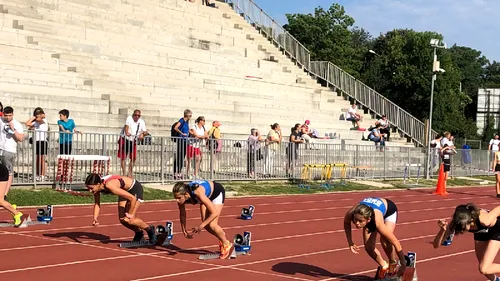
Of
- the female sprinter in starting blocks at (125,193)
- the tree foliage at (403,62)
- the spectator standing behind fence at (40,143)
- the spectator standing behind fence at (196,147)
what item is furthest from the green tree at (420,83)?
the female sprinter in starting blocks at (125,193)

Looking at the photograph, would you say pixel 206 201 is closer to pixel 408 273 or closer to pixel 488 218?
pixel 408 273

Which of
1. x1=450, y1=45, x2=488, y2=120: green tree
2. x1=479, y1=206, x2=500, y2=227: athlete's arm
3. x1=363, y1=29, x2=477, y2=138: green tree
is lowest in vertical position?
x1=479, y1=206, x2=500, y2=227: athlete's arm

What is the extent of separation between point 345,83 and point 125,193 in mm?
31219

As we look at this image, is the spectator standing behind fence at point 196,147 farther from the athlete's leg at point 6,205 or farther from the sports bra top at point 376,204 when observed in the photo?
the sports bra top at point 376,204

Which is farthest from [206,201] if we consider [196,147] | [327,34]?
[327,34]

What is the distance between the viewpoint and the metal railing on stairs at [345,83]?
41.1 m

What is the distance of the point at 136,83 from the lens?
28.9 m

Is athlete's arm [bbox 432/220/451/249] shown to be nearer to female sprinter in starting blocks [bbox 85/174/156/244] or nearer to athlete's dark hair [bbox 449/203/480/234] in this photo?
athlete's dark hair [bbox 449/203/480/234]

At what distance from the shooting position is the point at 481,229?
8.66 metres

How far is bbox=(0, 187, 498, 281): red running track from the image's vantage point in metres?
10.0

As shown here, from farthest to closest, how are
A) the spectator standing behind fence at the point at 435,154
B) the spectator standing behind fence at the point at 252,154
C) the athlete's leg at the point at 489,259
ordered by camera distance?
the spectator standing behind fence at the point at 435,154 < the spectator standing behind fence at the point at 252,154 < the athlete's leg at the point at 489,259

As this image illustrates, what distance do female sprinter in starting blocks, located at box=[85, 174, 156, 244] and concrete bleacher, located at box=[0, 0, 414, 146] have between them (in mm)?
10850

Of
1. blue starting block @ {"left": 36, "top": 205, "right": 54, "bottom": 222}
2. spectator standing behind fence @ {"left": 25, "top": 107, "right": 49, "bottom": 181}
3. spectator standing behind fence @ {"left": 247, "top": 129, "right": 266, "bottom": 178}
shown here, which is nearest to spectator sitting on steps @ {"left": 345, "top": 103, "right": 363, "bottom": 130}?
spectator standing behind fence @ {"left": 247, "top": 129, "right": 266, "bottom": 178}

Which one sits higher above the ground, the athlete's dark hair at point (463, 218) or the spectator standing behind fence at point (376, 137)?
the spectator standing behind fence at point (376, 137)
